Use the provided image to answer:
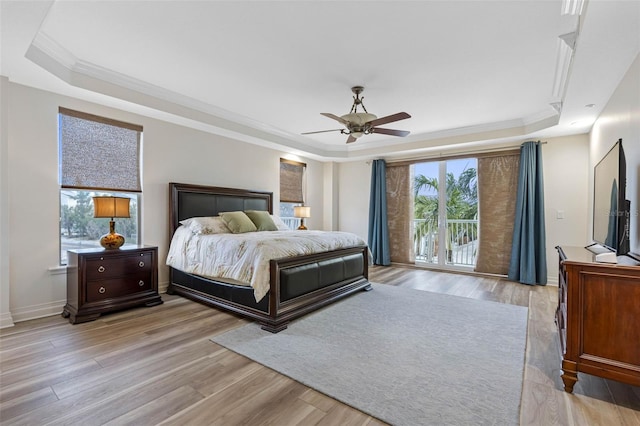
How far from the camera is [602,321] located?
6.27ft

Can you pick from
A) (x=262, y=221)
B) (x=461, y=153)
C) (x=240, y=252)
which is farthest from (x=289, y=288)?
(x=461, y=153)

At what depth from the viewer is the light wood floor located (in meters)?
1.69

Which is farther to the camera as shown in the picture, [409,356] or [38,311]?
[38,311]

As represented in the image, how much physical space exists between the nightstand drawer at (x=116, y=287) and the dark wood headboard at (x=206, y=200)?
0.92 m

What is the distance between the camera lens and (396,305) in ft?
12.4

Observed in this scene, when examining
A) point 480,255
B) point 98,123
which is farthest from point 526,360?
point 98,123

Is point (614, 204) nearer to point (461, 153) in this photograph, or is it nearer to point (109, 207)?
point (461, 153)

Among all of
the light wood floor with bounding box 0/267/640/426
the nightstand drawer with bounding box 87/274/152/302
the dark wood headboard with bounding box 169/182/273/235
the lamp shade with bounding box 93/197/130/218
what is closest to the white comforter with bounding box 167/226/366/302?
the dark wood headboard with bounding box 169/182/273/235

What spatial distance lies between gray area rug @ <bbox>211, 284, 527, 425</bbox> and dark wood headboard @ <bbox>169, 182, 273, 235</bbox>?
2260mm

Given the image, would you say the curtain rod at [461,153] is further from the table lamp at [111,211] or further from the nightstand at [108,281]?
the table lamp at [111,211]

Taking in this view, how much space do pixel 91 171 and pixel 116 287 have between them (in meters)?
1.46

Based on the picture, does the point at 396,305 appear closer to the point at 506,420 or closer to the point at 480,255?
the point at 506,420

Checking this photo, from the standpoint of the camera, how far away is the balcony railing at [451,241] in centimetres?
588

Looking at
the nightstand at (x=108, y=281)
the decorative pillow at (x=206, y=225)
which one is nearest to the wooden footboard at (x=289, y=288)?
the nightstand at (x=108, y=281)
